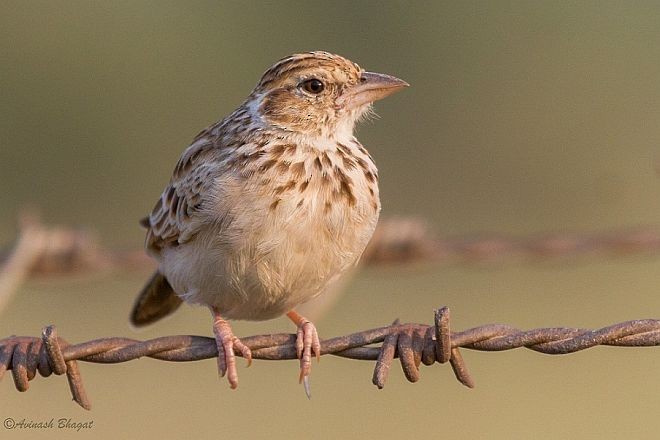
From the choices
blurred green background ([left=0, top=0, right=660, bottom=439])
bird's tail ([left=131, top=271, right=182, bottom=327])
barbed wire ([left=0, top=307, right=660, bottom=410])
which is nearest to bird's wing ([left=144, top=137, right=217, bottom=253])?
bird's tail ([left=131, top=271, right=182, bottom=327])

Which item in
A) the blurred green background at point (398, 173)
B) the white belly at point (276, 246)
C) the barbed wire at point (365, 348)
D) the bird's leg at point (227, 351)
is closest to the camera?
the barbed wire at point (365, 348)

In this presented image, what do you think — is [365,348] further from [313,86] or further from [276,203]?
[313,86]

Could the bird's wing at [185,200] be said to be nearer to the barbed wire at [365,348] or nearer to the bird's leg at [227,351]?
the bird's leg at [227,351]

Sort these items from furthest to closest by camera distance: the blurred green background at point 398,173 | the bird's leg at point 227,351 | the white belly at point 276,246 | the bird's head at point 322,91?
the blurred green background at point 398,173 < the bird's head at point 322,91 < the white belly at point 276,246 < the bird's leg at point 227,351

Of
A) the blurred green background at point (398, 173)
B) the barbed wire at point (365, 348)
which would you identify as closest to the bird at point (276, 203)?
the barbed wire at point (365, 348)

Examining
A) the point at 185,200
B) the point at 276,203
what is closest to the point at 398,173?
the point at 185,200

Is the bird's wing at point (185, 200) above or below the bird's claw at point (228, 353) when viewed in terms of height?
above

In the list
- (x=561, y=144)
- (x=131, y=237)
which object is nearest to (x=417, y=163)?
(x=561, y=144)

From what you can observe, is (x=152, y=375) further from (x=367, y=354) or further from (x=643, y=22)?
(x=643, y=22)
